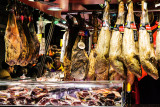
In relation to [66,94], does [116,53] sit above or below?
above

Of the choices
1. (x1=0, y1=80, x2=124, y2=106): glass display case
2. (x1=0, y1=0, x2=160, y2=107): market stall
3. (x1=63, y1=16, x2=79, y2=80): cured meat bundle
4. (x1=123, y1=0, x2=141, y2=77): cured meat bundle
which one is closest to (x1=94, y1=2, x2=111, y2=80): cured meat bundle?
(x1=0, y1=0, x2=160, y2=107): market stall

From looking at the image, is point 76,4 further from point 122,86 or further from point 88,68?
point 122,86

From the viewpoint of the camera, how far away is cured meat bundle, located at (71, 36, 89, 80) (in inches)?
131

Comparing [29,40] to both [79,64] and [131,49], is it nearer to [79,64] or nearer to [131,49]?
[79,64]

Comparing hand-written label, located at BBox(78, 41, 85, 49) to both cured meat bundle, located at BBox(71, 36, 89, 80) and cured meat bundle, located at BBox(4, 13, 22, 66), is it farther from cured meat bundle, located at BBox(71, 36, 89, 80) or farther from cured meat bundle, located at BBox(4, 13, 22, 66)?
cured meat bundle, located at BBox(4, 13, 22, 66)

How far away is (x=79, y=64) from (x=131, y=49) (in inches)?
36.6

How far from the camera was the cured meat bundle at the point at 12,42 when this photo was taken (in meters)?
3.23

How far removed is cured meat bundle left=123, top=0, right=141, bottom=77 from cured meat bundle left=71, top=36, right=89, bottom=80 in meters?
0.80

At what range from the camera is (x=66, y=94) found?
258 cm

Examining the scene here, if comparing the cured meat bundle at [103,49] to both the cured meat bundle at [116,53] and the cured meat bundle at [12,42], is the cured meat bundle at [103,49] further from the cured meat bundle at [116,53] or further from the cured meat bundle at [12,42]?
the cured meat bundle at [12,42]

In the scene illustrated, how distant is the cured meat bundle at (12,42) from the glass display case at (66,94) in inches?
26.5

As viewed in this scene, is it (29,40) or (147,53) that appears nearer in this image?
(147,53)

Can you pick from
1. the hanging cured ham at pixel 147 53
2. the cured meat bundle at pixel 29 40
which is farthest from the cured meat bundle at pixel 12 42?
the hanging cured ham at pixel 147 53

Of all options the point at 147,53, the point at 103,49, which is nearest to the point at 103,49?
the point at 103,49
